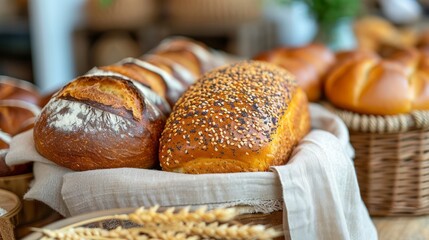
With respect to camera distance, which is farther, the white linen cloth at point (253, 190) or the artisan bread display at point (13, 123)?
the artisan bread display at point (13, 123)

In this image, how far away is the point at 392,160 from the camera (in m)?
1.20

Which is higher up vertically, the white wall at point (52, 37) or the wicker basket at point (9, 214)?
the wicker basket at point (9, 214)

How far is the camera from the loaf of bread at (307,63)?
1.40 meters

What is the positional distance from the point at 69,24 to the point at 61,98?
2550 millimetres

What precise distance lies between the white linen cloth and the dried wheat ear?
0.44ft

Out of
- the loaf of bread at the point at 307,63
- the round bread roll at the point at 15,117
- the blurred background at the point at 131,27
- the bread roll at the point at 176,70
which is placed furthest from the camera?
the blurred background at the point at 131,27

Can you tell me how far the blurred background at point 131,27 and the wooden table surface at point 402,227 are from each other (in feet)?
4.83

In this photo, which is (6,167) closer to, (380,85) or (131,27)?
(380,85)

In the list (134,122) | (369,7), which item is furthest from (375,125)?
(369,7)

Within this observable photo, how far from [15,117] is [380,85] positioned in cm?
79

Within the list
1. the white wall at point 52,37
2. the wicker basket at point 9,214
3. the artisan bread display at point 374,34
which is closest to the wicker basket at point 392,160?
the wicker basket at point 9,214

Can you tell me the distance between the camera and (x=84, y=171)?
910mm

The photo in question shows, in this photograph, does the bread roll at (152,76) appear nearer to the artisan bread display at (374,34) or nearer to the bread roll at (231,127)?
the bread roll at (231,127)

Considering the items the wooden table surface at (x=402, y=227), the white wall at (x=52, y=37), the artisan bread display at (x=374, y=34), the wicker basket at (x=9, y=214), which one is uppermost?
the wicker basket at (x=9, y=214)
